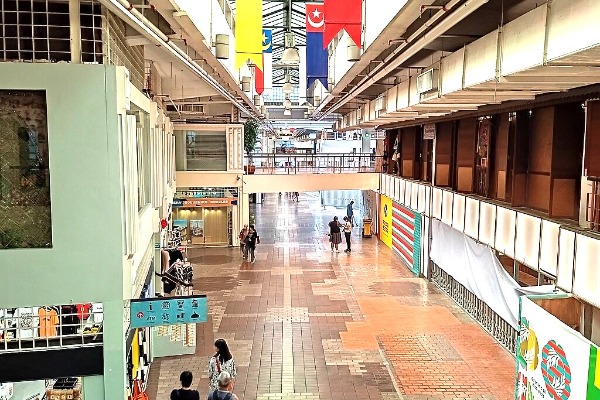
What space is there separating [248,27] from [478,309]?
304 inches

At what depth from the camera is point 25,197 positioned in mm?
5684

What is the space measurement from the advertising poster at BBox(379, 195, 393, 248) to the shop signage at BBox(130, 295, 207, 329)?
15.3 metres

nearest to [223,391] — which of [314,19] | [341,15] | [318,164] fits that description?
[341,15]

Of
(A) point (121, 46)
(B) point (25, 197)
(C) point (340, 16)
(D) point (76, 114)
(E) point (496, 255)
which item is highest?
(C) point (340, 16)

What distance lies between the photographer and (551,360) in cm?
615

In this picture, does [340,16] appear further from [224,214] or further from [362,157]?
[362,157]

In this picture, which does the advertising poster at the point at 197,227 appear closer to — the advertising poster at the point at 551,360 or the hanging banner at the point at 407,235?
the hanging banner at the point at 407,235

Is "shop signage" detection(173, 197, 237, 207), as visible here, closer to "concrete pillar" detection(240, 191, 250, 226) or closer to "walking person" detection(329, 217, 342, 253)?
"concrete pillar" detection(240, 191, 250, 226)

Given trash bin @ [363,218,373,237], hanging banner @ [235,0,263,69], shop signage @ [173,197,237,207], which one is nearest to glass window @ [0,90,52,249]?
hanging banner @ [235,0,263,69]

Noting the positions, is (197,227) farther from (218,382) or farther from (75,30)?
(75,30)

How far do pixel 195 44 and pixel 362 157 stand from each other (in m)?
17.0

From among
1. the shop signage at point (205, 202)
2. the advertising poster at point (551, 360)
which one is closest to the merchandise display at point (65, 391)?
the advertising poster at point (551, 360)

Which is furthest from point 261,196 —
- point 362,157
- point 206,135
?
point 206,135

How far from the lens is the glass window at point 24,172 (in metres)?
5.54
